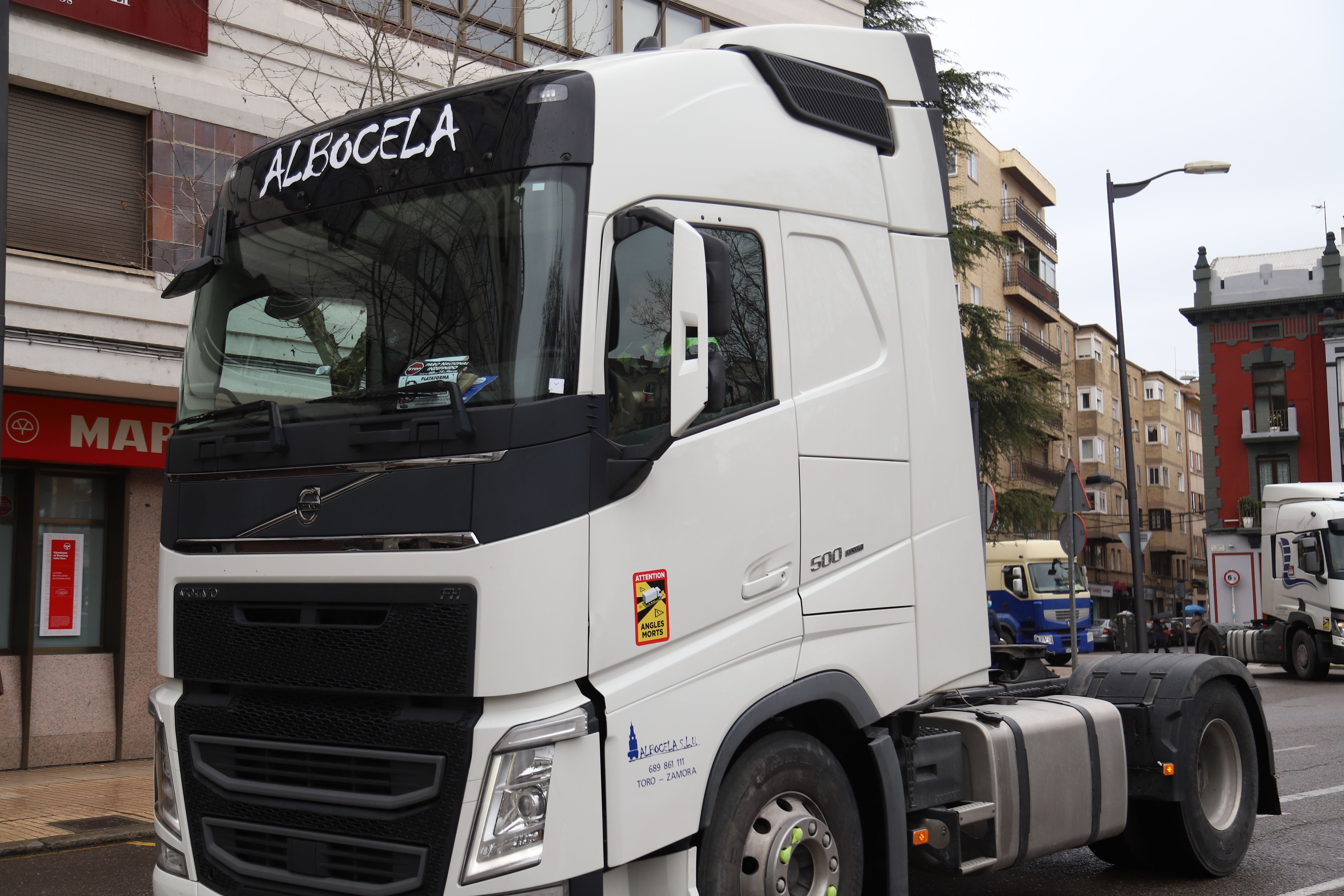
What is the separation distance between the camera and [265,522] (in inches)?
172

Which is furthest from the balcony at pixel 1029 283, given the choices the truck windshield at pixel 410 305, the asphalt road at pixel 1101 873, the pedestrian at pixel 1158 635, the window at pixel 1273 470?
the truck windshield at pixel 410 305

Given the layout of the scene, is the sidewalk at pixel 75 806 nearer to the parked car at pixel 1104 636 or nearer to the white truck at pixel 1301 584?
the white truck at pixel 1301 584

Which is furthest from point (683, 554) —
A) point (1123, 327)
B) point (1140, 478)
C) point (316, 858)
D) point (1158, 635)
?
point (1140, 478)

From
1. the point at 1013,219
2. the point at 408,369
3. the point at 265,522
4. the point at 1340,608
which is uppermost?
the point at 1013,219

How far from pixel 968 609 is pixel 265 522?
2959 millimetres

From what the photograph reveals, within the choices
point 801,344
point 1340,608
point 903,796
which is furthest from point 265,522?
point 1340,608

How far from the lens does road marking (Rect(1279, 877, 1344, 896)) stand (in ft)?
21.3

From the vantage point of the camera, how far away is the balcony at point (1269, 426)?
49281 mm

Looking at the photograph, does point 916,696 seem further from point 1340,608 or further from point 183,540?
point 1340,608

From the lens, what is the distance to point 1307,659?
23.7m

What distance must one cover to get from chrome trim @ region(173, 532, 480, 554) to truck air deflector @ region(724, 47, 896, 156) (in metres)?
2.31

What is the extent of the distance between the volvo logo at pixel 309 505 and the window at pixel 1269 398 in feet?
168

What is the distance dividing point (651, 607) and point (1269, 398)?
5112 cm

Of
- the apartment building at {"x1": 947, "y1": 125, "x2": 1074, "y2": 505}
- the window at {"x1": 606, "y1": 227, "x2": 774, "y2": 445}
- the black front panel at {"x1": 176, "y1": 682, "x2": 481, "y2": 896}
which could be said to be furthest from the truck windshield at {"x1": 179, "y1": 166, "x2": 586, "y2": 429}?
the apartment building at {"x1": 947, "y1": 125, "x2": 1074, "y2": 505}
